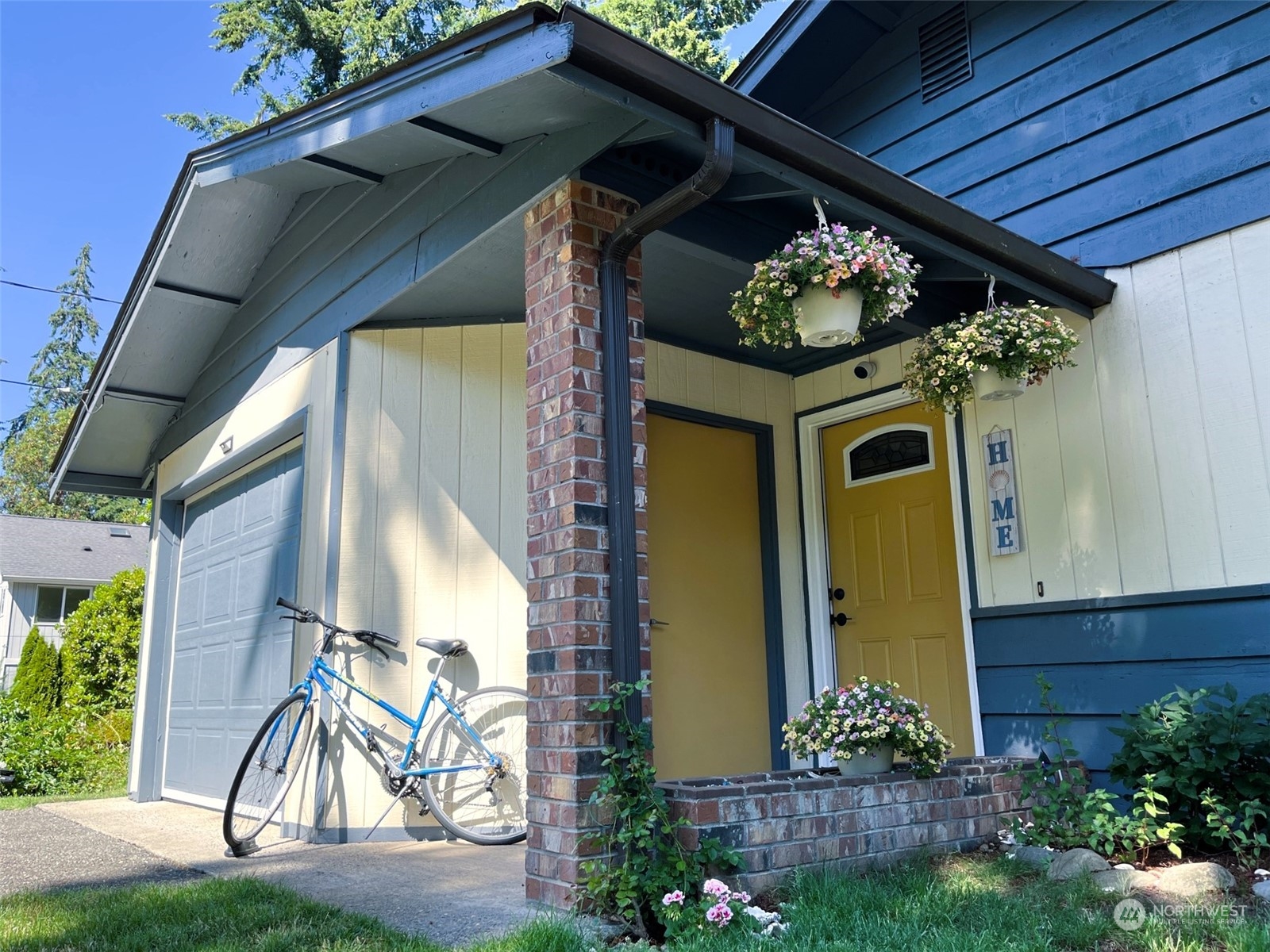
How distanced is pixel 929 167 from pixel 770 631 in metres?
2.63

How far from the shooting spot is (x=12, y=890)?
11.5 ft

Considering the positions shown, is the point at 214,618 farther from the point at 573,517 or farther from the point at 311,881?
the point at 573,517

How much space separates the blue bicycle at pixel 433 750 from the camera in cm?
425

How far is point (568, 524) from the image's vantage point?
296 cm

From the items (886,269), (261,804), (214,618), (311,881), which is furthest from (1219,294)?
(214,618)

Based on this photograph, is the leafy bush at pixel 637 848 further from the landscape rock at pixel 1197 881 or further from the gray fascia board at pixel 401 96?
the gray fascia board at pixel 401 96

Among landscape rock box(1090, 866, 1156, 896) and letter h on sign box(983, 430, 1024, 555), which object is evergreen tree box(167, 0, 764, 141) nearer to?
letter h on sign box(983, 430, 1024, 555)

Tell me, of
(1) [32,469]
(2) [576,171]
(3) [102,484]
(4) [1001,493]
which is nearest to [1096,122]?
(4) [1001,493]

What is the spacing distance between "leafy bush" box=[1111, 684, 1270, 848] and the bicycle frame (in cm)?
259

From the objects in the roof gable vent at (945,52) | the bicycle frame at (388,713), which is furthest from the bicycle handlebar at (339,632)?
the roof gable vent at (945,52)

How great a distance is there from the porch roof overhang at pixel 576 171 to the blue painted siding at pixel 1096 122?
1.64 feet

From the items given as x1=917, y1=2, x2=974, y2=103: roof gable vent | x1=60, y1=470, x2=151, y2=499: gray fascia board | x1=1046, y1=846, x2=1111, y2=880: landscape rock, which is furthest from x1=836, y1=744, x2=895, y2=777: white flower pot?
x1=60, y1=470, x2=151, y2=499: gray fascia board

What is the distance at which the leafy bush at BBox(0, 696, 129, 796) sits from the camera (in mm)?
8477

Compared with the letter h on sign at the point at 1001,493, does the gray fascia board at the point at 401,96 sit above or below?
above
